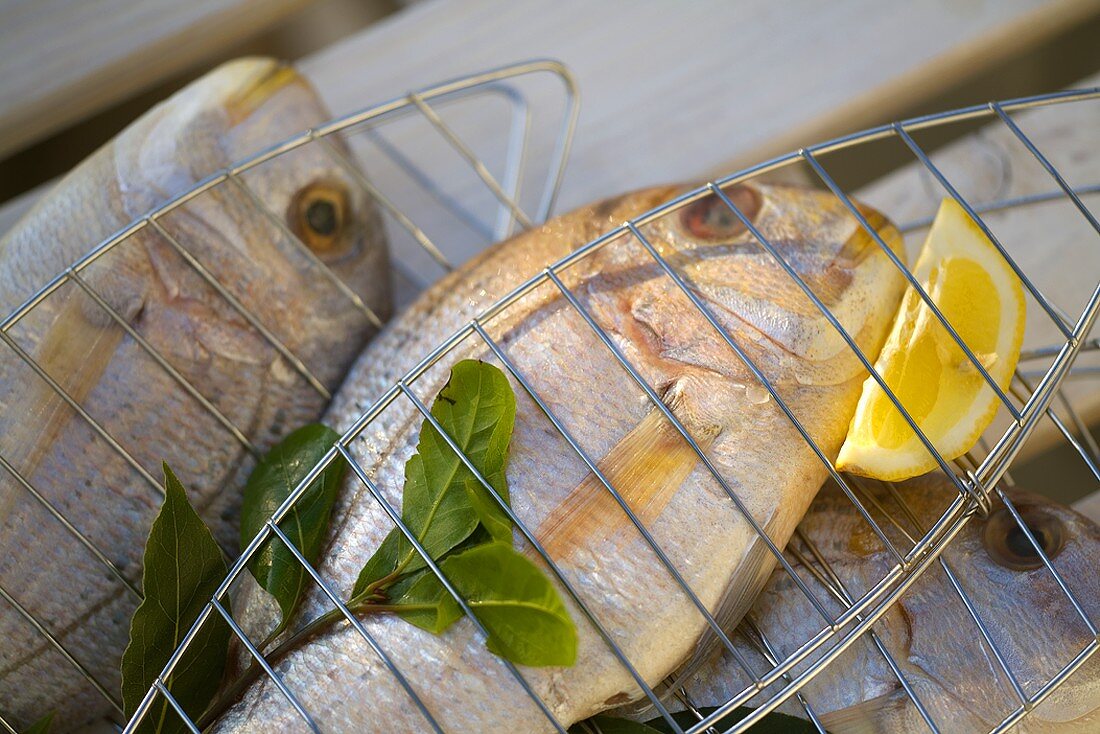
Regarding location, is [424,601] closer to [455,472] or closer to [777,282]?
[455,472]

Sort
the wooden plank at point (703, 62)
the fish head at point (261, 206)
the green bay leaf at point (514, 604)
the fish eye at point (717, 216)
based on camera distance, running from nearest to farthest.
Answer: the green bay leaf at point (514, 604) → the fish eye at point (717, 216) → the fish head at point (261, 206) → the wooden plank at point (703, 62)

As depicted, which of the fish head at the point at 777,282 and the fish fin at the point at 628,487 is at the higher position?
the fish head at the point at 777,282

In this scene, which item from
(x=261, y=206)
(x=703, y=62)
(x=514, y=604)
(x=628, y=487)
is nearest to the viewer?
(x=514, y=604)

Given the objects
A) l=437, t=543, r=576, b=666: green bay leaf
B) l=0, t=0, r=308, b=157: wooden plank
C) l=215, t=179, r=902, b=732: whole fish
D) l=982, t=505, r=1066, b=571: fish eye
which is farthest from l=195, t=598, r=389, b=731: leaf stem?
l=0, t=0, r=308, b=157: wooden plank

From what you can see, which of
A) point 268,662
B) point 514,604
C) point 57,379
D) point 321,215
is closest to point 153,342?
point 57,379

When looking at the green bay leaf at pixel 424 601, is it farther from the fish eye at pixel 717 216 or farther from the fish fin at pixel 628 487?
the fish eye at pixel 717 216

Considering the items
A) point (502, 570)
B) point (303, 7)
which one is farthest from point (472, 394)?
point (303, 7)

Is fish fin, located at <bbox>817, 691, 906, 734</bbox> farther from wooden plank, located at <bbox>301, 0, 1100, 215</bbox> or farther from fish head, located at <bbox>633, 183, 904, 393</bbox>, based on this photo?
Result: wooden plank, located at <bbox>301, 0, 1100, 215</bbox>

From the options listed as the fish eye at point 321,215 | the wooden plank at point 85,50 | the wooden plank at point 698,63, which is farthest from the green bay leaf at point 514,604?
the wooden plank at point 85,50
